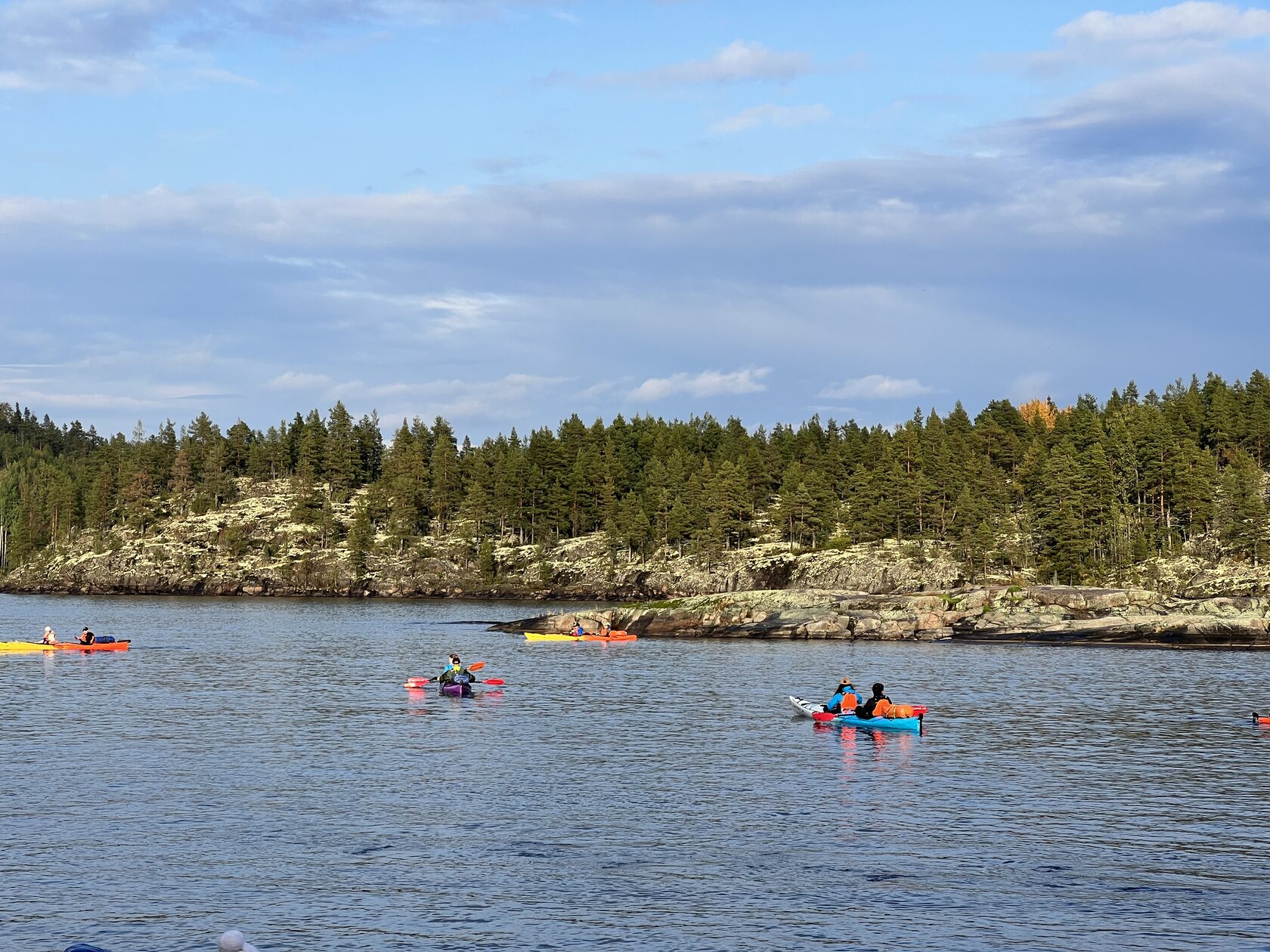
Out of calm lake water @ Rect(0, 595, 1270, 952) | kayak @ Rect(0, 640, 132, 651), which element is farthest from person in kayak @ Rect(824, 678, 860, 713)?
kayak @ Rect(0, 640, 132, 651)

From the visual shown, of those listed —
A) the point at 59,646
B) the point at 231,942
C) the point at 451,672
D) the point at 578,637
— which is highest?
the point at 231,942

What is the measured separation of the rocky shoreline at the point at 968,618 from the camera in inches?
4181

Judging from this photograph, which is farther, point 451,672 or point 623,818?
point 451,672

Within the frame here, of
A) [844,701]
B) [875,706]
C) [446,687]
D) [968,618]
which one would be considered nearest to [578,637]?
[968,618]

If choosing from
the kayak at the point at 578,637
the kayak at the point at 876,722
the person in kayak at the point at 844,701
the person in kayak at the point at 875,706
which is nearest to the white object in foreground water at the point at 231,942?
the kayak at the point at 876,722

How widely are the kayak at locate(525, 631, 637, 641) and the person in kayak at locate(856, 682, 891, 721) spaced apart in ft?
199

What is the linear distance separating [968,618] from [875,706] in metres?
65.4

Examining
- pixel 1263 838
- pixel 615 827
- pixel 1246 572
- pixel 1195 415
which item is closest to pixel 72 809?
pixel 615 827

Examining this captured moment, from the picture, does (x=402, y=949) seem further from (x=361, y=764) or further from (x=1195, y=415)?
(x=1195, y=415)

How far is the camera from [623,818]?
3519 centimetres

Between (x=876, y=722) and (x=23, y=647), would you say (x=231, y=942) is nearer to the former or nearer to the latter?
(x=876, y=722)

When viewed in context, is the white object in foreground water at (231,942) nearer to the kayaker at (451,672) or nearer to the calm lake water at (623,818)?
the calm lake water at (623,818)

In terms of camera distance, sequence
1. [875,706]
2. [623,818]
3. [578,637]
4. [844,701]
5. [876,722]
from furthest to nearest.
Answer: [578,637] → [844,701] → [875,706] → [876,722] → [623,818]

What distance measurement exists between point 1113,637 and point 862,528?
70.8 m
